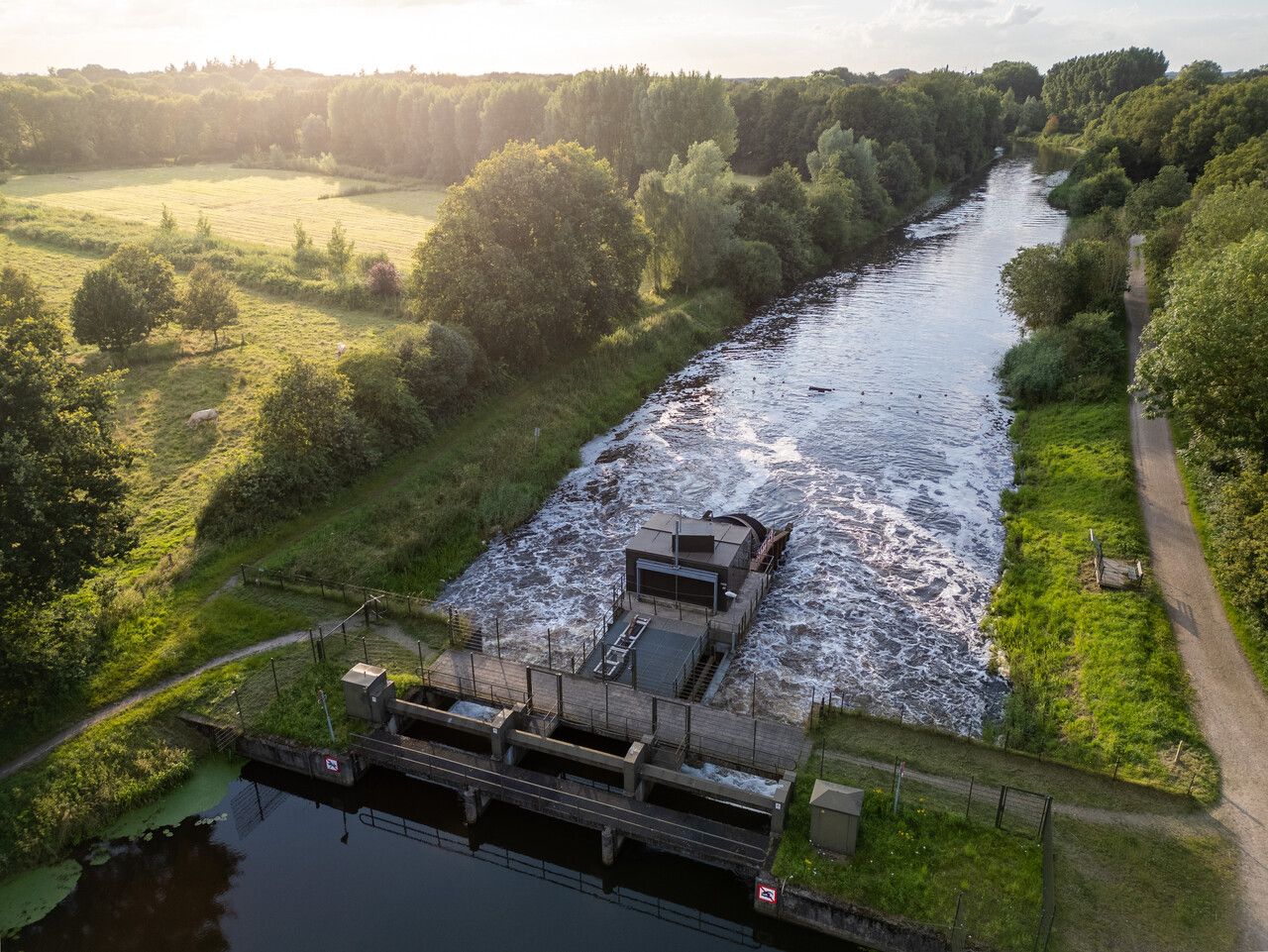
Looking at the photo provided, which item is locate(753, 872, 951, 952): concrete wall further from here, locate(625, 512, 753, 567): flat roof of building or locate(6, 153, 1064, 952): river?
locate(625, 512, 753, 567): flat roof of building

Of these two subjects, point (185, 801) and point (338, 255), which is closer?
point (185, 801)

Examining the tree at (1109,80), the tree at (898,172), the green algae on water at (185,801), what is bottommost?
the green algae on water at (185,801)

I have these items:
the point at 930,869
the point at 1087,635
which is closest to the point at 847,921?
the point at 930,869

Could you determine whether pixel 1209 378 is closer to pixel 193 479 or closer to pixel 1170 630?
pixel 1170 630

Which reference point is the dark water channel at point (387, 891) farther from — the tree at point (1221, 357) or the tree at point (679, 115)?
the tree at point (679, 115)

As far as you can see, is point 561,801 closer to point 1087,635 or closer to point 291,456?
point 1087,635

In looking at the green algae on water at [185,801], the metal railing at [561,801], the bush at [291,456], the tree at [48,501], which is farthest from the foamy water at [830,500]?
the tree at [48,501]
